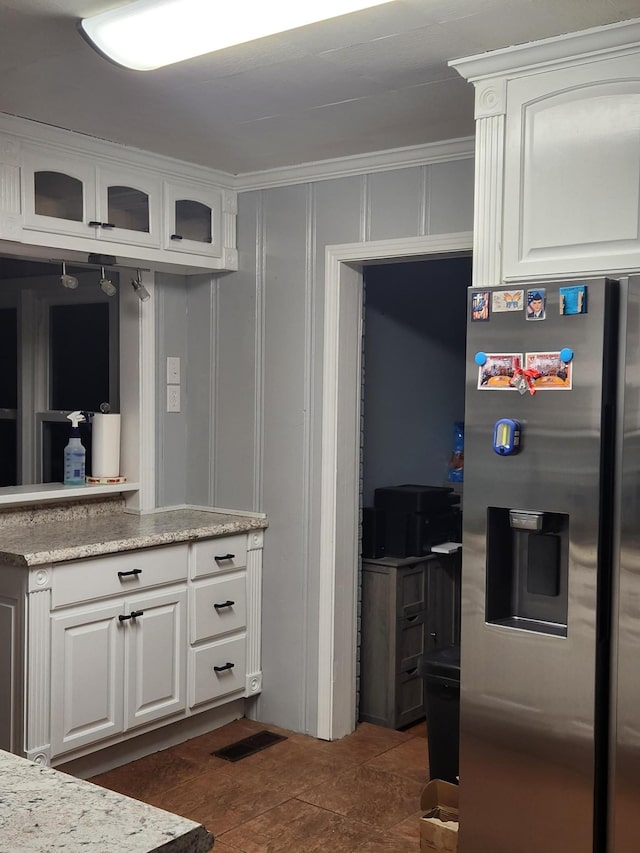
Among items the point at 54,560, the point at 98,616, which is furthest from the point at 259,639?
the point at 54,560

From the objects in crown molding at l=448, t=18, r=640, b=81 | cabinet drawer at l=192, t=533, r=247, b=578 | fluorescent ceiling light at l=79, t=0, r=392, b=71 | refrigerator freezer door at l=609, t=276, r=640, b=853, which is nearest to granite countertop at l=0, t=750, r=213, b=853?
refrigerator freezer door at l=609, t=276, r=640, b=853

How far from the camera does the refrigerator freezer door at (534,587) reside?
91.0 inches

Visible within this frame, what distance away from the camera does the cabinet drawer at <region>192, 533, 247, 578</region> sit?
380 cm

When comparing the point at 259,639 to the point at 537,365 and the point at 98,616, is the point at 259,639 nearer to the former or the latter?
the point at 98,616

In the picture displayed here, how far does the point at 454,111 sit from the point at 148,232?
1.36m

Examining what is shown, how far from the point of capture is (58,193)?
342cm

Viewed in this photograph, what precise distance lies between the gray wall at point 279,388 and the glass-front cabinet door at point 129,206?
483 millimetres

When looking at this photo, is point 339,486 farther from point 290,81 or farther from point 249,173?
point 290,81

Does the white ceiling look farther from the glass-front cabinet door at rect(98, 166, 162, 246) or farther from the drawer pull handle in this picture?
the drawer pull handle

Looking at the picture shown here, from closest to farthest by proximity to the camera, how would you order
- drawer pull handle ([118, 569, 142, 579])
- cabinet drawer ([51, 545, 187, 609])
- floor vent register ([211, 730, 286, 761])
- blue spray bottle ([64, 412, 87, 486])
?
cabinet drawer ([51, 545, 187, 609])
drawer pull handle ([118, 569, 142, 579])
floor vent register ([211, 730, 286, 761])
blue spray bottle ([64, 412, 87, 486])

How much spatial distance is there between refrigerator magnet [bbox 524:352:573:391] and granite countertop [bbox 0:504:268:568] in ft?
5.74

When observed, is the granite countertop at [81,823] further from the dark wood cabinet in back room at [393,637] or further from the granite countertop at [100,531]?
the dark wood cabinet in back room at [393,637]

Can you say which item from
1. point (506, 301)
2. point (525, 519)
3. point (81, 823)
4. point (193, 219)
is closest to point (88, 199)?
point (193, 219)

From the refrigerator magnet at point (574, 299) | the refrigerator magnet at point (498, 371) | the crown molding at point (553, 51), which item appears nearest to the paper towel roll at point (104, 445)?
the refrigerator magnet at point (498, 371)
